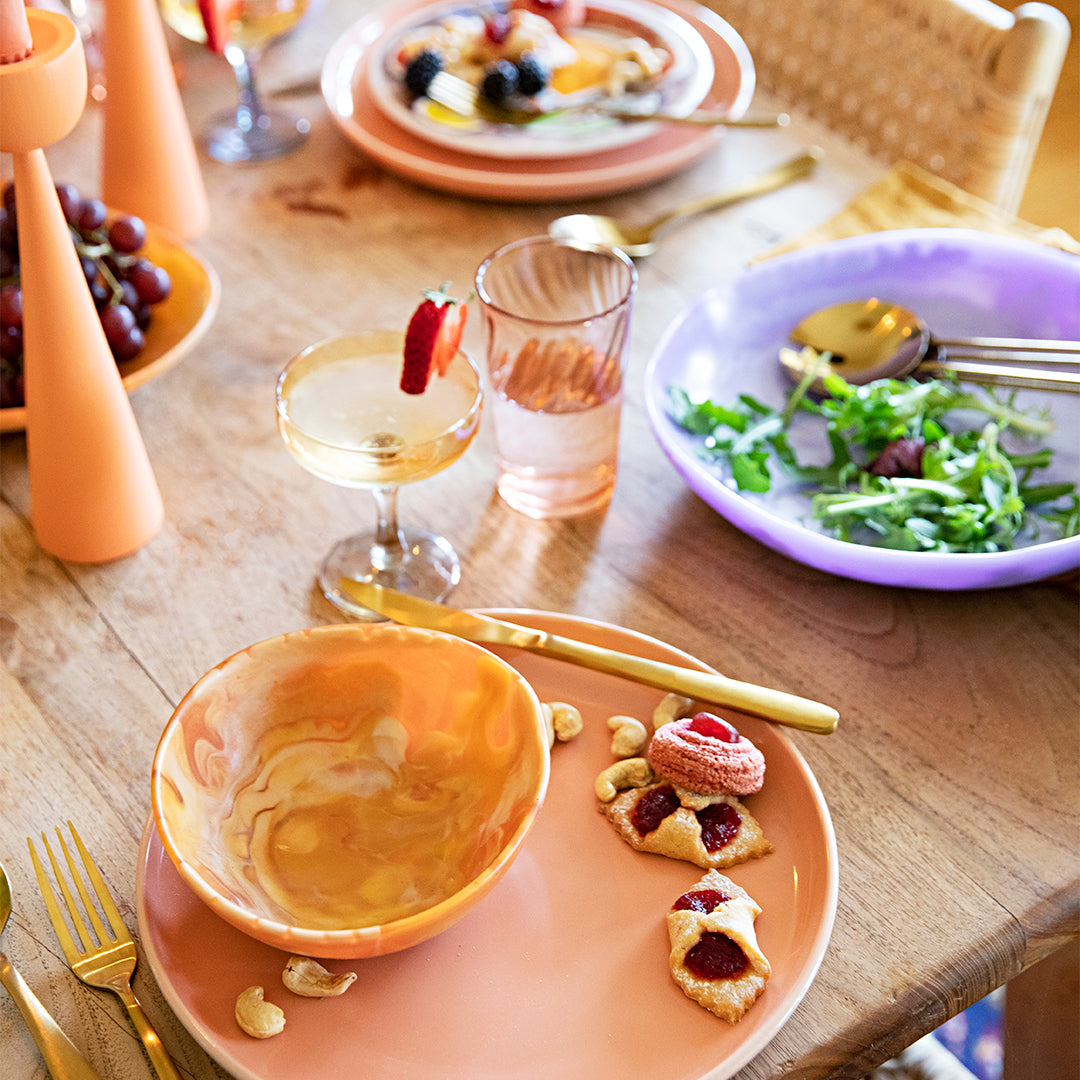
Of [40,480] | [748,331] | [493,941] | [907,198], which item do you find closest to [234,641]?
[40,480]

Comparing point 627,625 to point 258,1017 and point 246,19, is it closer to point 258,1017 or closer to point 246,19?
point 258,1017

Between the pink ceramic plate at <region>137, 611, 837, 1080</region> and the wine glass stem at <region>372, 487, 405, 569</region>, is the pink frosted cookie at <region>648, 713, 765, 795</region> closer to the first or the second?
the pink ceramic plate at <region>137, 611, 837, 1080</region>

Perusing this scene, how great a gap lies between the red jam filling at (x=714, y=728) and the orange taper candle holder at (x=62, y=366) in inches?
18.2

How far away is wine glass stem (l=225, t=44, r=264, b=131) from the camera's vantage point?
1.36m

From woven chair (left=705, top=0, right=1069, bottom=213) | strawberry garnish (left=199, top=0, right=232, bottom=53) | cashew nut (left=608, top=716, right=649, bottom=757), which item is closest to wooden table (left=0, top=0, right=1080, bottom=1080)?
cashew nut (left=608, top=716, right=649, bottom=757)

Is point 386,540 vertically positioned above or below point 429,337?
below

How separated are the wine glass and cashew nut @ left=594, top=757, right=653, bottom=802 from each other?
90cm

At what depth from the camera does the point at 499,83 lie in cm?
129

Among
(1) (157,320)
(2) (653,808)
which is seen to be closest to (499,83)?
(1) (157,320)

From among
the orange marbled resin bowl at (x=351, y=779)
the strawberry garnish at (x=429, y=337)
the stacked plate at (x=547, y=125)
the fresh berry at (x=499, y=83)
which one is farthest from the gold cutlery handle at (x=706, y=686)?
the fresh berry at (x=499, y=83)

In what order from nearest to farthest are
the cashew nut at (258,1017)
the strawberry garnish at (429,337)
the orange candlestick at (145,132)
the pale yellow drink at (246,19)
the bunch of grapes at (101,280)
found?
the cashew nut at (258,1017)
the strawberry garnish at (429,337)
the bunch of grapes at (101,280)
the orange candlestick at (145,132)
the pale yellow drink at (246,19)

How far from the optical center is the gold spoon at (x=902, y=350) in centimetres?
100

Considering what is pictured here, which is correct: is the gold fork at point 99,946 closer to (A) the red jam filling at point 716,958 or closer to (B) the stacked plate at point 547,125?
(A) the red jam filling at point 716,958

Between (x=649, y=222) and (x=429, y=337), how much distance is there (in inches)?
20.8
